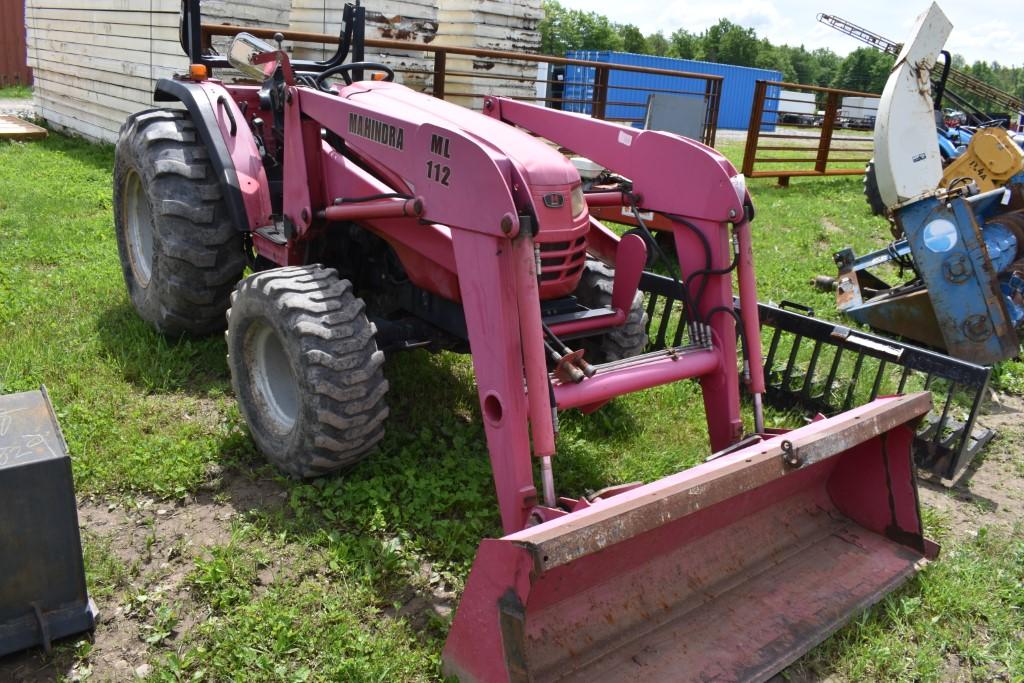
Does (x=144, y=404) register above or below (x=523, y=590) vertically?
below

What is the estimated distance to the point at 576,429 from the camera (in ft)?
14.4

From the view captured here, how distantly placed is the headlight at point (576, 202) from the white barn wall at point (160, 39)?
610cm

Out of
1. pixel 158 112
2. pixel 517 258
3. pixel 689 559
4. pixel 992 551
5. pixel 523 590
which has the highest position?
pixel 158 112

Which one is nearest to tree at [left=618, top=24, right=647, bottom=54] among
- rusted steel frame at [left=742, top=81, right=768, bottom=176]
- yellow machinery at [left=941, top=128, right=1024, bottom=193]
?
rusted steel frame at [left=742, top=81, right=768, bottom=176]

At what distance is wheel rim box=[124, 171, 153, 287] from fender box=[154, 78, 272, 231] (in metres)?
0.88

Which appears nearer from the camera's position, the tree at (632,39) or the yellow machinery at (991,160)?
the yellow machinery at (991,160)

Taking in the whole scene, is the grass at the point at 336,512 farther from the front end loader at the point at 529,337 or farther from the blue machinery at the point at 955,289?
the blue machinery at the point at 955,289

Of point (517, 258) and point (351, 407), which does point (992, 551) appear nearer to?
point (517, 258)

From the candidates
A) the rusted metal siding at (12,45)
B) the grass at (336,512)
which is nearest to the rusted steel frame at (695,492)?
the grass at (336,512)

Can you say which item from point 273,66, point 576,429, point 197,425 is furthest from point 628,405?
point 273,66

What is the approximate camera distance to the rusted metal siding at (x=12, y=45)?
20.7 m

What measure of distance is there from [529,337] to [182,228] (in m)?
2.33

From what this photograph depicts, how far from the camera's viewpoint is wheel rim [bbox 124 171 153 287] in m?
5.14

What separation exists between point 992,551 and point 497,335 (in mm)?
2439
